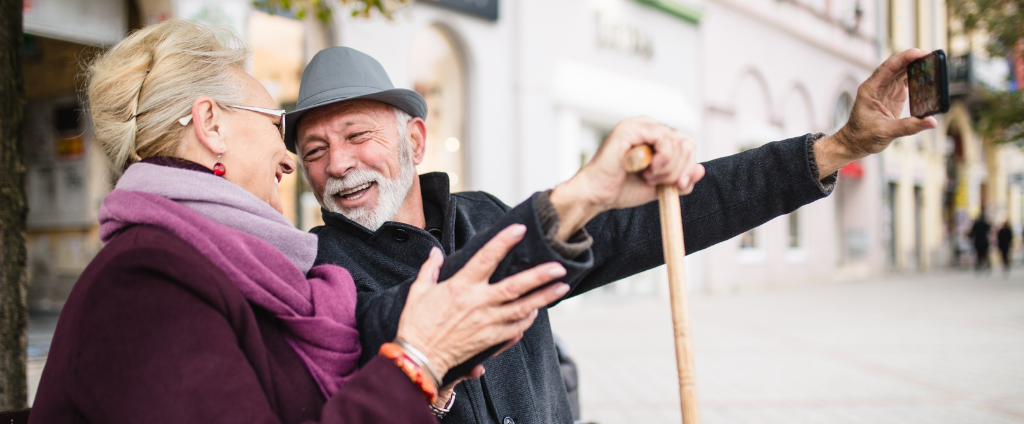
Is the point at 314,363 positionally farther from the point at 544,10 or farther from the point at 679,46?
the point at 679,46

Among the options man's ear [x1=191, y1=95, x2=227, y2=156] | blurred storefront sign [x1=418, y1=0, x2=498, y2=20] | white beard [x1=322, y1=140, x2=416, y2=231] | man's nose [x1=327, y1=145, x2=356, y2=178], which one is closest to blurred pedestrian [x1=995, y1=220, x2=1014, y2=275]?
blurred storefront sign [x1=418, y1=0, x2=498, y2=20]

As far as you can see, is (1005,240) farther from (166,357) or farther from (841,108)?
(166,357)

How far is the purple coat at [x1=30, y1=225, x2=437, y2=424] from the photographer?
98 cm

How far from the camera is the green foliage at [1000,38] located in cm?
962

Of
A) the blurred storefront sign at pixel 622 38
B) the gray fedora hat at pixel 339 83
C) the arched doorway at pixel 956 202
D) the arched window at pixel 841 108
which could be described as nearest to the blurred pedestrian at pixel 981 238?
the arched doorway at pixel 956 202

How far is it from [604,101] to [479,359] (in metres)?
9.77

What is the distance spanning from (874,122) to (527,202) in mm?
995

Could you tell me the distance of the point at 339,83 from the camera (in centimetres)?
196

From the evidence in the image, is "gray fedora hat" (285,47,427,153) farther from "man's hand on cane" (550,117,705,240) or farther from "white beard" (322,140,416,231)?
"man's hand on cane" (550,117,705,240)

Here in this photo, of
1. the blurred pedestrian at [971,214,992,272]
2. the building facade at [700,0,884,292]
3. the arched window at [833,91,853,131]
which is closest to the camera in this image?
the building facade at [700,0,884,292]

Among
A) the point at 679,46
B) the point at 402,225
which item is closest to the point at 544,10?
the point at 679,46

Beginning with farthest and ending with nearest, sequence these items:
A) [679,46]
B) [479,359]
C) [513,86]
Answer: [679,46] < [513,86] < [479,359]

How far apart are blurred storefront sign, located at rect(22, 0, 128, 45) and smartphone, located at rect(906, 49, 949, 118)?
5870 mm

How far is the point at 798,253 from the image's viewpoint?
15586 mm
